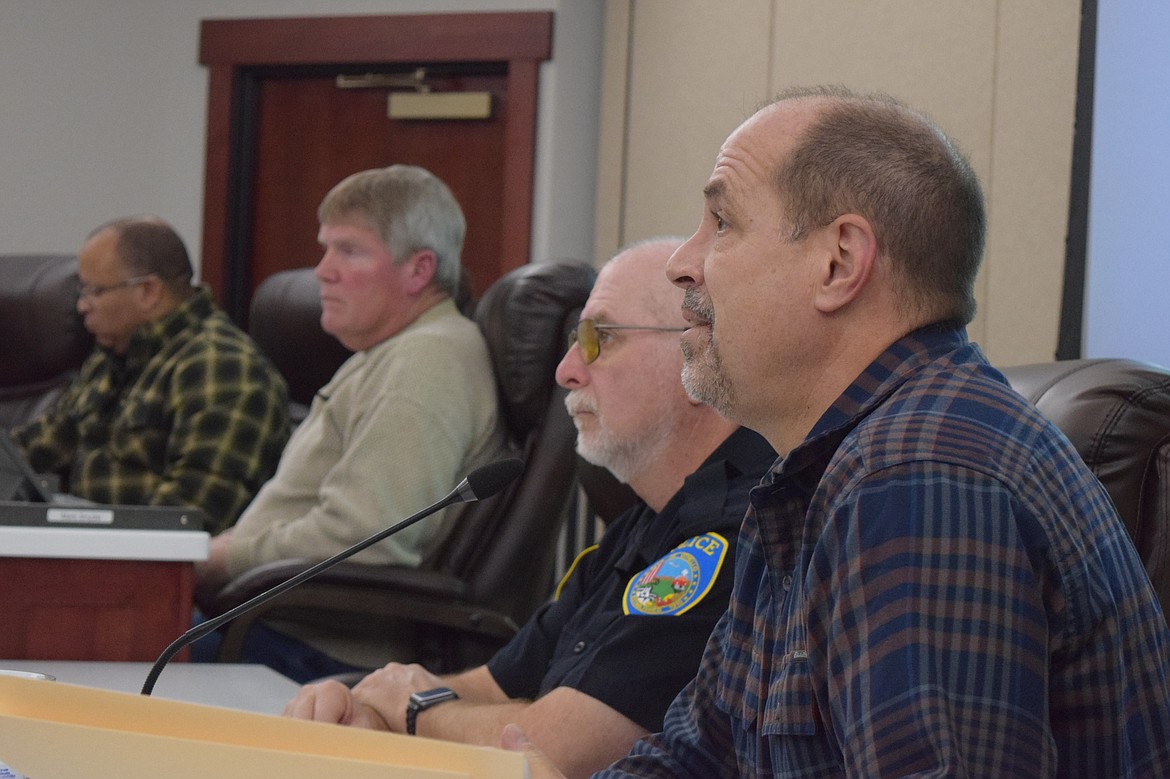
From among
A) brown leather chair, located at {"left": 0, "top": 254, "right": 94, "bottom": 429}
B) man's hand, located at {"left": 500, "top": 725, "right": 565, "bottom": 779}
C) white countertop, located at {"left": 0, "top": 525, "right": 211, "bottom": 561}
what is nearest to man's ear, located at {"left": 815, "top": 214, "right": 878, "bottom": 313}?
man's hand, located at {"left": 500, "top": 725, "right": 565, "bottom": 779}

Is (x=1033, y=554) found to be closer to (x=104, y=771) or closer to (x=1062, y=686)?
(x=1062, y=686)

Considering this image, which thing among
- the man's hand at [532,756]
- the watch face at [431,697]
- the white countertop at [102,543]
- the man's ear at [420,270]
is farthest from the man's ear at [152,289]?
the man's hand at [532,756]

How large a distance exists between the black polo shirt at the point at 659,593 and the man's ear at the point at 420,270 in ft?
3.86

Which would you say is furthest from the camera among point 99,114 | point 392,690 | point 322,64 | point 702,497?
point 99,114

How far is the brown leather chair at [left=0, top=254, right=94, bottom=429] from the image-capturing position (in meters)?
3.94

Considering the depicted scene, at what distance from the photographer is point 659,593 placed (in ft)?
4.71

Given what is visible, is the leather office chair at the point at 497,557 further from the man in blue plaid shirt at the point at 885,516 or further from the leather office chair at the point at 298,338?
the man in blue plaid shirt at the point at 885,516

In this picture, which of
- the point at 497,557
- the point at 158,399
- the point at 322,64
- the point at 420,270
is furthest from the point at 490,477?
the point at 322,64

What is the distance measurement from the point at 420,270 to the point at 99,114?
8.28 feet

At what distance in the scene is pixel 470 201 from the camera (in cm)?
446

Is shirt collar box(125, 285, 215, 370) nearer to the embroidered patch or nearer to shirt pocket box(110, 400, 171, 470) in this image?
shirt pocket box(110, 400, 171, 470)

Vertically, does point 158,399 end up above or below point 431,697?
above

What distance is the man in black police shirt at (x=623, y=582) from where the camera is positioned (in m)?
1.41

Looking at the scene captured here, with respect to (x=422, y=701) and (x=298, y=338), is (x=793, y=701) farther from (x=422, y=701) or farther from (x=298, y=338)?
(x=298, y=338)
